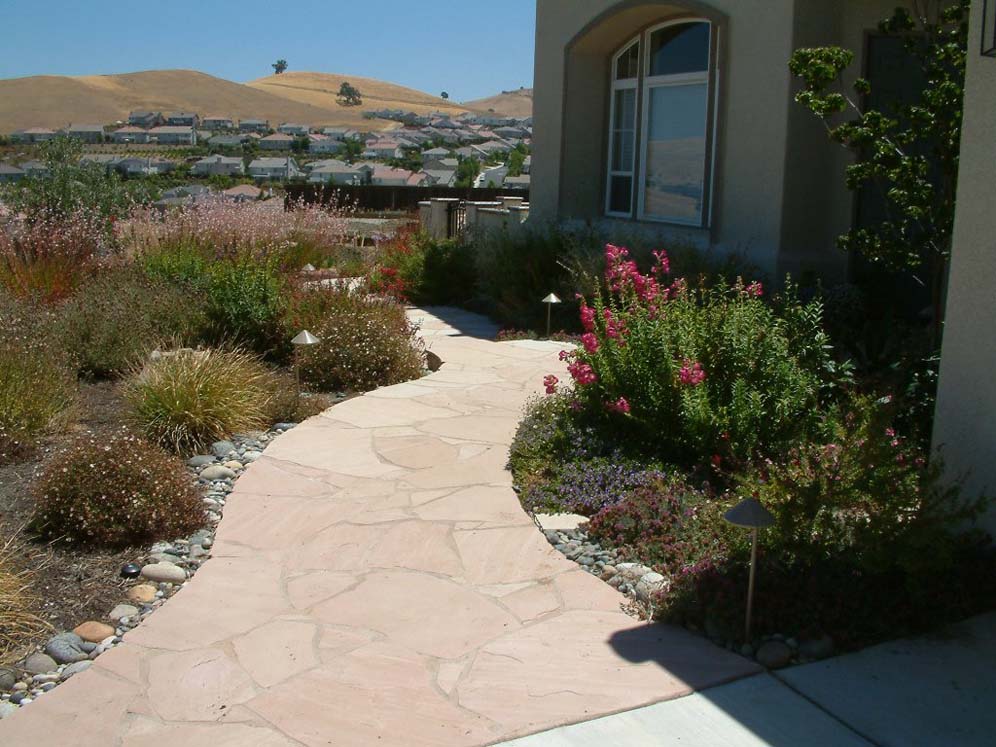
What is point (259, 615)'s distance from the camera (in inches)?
181

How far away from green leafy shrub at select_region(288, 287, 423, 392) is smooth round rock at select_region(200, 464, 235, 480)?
1867 mm

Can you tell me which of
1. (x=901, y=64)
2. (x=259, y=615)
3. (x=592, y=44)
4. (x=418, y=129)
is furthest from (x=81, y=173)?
(x=418, y=129)

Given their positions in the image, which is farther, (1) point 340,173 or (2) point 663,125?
(1) point 340,173

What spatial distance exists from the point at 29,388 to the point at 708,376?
4.47 m

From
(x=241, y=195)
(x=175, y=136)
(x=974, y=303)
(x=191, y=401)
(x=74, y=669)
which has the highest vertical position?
(x=175, y=136)

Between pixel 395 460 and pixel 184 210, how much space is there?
736 centimetres

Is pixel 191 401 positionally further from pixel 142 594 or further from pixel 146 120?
pixel 146 120

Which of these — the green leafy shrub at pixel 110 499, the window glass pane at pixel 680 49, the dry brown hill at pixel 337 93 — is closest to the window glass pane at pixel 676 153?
the window glass pane at pixel 680 49

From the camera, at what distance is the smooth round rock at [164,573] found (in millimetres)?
4992

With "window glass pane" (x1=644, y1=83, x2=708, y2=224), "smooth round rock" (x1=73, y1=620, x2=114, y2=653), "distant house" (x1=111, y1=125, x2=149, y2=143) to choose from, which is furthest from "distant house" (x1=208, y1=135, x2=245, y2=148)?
"smooth round rock" (x1=73, y1=620, x2=114, y2=653)

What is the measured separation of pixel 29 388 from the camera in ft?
22.7

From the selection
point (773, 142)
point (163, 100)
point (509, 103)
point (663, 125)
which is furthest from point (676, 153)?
point (509, 103)

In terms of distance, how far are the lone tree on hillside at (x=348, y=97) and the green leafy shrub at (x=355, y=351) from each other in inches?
4777

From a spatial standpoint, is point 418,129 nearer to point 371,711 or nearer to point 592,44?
point 592,44
